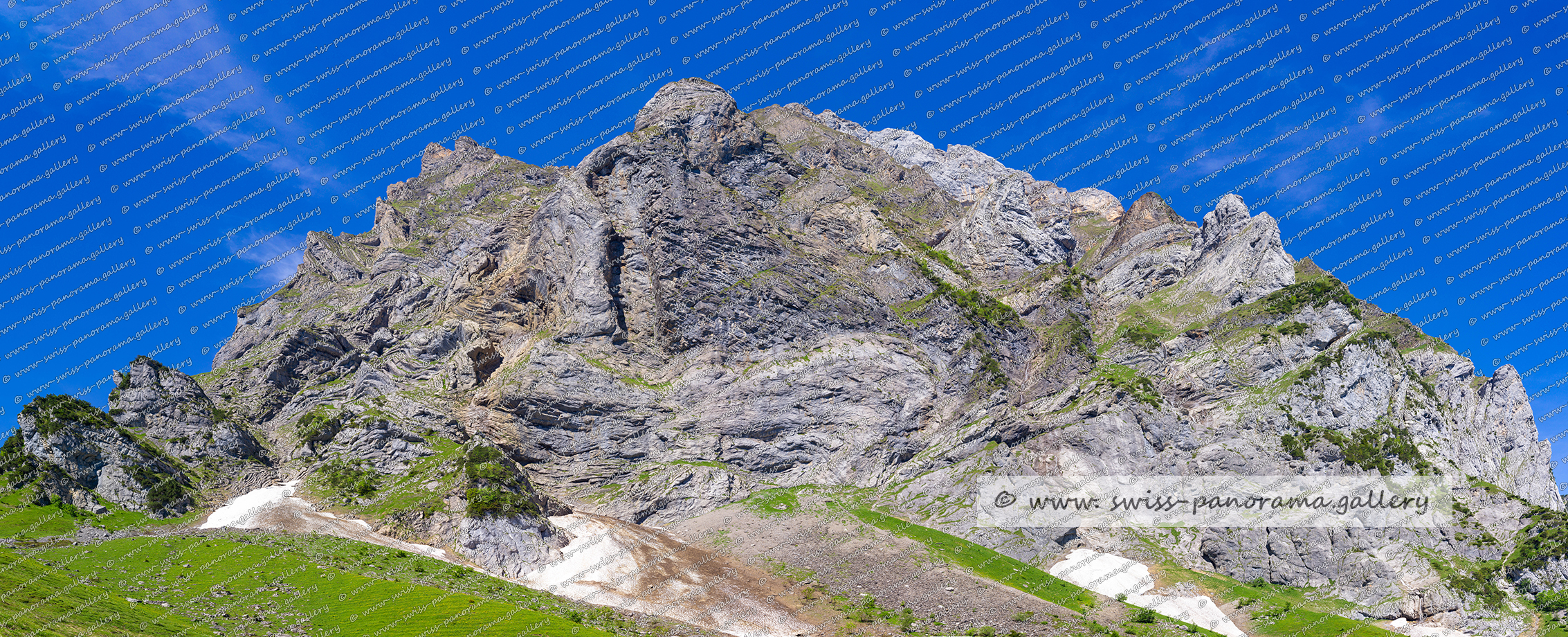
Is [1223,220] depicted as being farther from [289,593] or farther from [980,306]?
[289,593]

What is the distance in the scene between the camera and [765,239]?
561ft

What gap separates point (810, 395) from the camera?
145 m

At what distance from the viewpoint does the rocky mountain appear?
105500 millimetres

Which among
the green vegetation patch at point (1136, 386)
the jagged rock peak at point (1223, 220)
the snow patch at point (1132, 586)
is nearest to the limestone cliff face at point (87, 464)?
the snow patch at point (1132, 586)

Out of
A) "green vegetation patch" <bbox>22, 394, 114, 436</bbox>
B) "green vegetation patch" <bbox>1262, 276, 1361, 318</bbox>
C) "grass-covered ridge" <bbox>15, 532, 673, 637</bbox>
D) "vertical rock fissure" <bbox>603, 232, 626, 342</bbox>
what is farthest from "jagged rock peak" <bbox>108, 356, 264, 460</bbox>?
"green vegetation patch" <bbox>1262, 276, 1361, 318</bbox>

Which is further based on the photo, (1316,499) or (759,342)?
(759,342)

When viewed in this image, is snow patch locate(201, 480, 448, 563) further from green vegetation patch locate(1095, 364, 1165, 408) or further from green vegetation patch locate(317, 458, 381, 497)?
green vegetation patch locate(1095, 364, 1165, 408)

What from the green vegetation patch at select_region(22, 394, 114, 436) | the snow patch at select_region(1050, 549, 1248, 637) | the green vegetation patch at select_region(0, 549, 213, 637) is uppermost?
the green vegetation patch at select_region(22, 394, 114, 436)

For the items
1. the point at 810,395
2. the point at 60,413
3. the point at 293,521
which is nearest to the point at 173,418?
the point at 60,413

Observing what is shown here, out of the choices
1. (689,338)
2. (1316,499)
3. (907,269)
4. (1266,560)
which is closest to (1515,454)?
(1316,499)

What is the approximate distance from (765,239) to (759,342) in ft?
84.6

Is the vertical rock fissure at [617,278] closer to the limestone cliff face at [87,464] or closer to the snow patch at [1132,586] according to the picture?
the limestone cliff face at [87,464]

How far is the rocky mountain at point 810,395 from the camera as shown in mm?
105500

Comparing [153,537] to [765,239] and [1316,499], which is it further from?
[1316,499]
